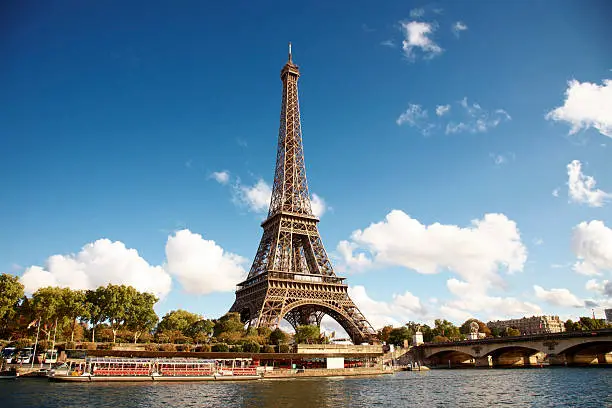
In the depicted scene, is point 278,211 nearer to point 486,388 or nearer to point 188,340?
point 188,340

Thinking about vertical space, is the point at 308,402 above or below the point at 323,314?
below

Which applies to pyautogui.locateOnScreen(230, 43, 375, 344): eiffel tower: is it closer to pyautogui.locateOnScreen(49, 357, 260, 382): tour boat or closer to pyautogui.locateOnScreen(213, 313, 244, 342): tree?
pyautogui.locateOnScreen(213, 313, 244, 342): tree

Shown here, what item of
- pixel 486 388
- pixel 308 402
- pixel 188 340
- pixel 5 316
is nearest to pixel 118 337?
pixel 188 340

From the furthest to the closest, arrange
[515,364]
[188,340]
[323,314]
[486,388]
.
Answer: [515,364], [323,314], [188,340], [486,388]

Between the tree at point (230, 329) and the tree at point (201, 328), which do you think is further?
the tree at point (201, 328)

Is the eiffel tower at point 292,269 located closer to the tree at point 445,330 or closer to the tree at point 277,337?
the tree at point 277,337

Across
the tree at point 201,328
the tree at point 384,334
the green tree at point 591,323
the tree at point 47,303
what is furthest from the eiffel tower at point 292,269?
the green tree at point 591,323
